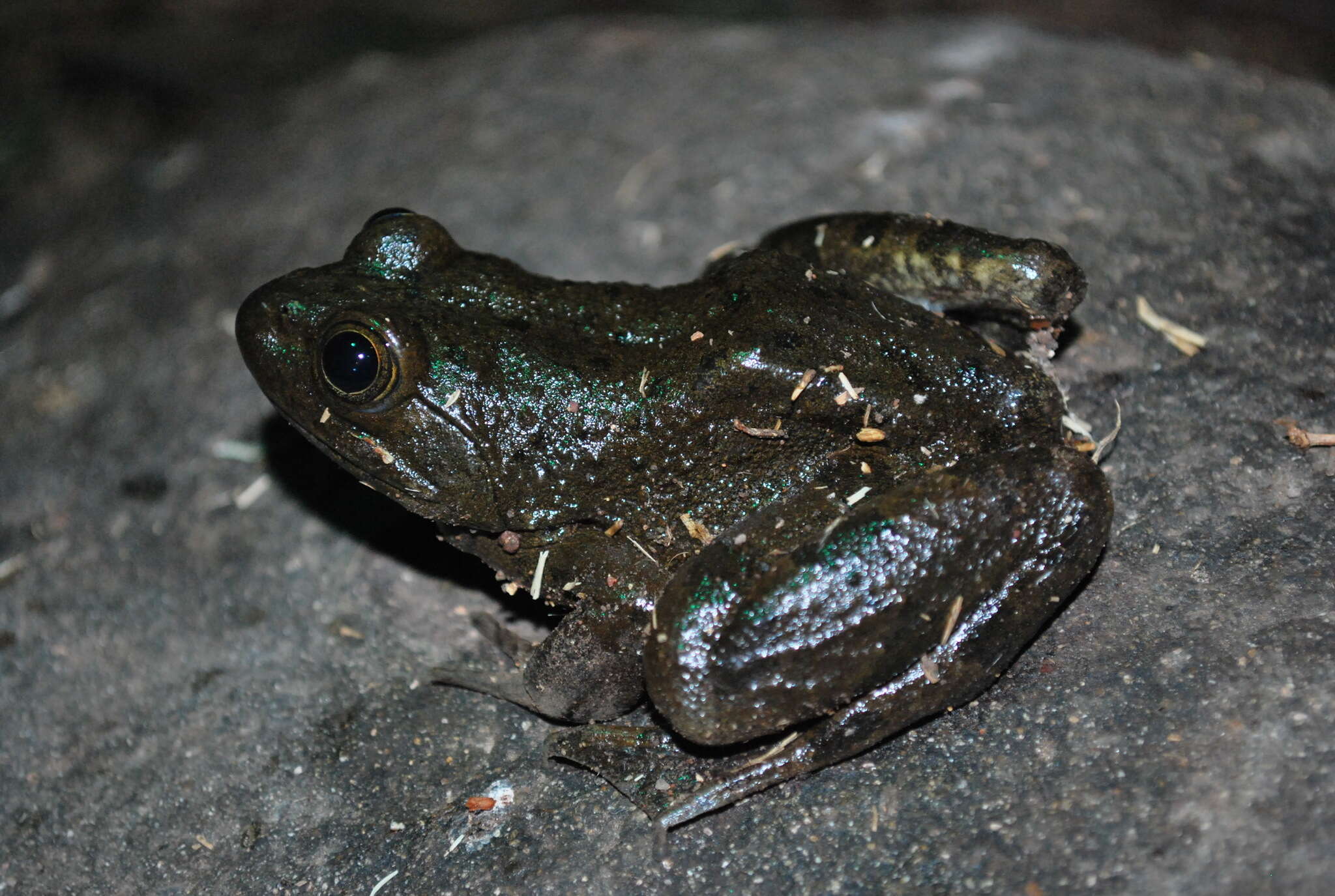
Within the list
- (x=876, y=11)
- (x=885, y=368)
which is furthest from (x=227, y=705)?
(x=876, y=11)

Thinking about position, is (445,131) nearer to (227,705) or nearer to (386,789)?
(227,705)

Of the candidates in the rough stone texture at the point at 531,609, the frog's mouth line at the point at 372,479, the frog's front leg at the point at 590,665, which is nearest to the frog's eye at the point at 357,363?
the frog's mouth line at the point at 372,479

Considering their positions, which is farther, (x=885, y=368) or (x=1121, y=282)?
(x=1121, y=282)

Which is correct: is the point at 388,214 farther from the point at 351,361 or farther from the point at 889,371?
the point at 889,371

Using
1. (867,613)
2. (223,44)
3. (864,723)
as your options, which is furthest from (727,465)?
(223,44)

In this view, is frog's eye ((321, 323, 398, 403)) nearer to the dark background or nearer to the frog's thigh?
the frog's thigh

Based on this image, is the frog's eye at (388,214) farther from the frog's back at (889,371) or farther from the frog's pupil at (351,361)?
the frog's back at (889,371)
